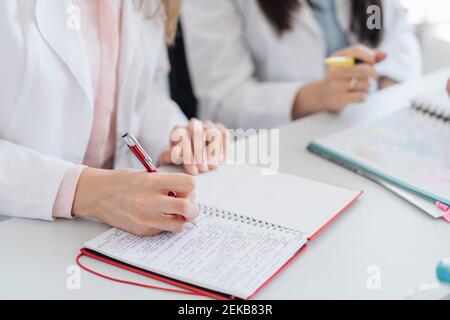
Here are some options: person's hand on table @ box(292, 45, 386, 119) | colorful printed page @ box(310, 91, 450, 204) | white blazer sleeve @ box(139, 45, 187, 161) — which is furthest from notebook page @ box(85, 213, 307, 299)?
person's hand on table @ box(292, 45, 386, 119)

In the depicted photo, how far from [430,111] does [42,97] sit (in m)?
0.65

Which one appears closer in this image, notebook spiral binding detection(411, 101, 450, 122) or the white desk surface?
the white desk surface

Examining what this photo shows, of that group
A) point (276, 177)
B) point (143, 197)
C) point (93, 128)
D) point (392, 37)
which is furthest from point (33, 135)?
point (392, 37)

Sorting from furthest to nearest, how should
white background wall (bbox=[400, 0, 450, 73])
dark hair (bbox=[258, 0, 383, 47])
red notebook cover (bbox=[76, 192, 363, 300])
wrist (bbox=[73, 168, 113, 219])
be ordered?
white background wall (bbox=[400, 0, 450, 73]) → dark hair (bbox=[258, 0, 383, 47]) → wrist (bbox=[73, 168, 113, 219]) → red notebook cover (bbox=[76, 192, 363, 300])

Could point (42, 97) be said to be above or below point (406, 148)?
above

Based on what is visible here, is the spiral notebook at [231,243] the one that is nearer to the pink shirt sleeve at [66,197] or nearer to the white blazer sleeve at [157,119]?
the pink shirt sleeve at [66,197]

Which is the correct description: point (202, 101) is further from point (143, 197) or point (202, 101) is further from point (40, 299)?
point (40, 299)

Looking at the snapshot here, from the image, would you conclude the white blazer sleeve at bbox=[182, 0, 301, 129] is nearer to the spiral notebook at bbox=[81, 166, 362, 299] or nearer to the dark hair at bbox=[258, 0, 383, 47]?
the dark hair at bbox=[258, 0, 383, 47]

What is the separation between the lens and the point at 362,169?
0.83m

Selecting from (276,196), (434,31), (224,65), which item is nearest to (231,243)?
(276,196)

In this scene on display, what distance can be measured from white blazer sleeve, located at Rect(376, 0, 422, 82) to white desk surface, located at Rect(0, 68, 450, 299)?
2.12 ft

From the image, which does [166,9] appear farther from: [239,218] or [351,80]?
[239,218]

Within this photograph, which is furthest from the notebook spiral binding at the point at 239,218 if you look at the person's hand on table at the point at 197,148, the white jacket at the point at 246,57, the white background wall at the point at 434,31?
the white background wall at the point at 434,31

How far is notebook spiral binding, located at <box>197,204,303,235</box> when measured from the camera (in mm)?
664
